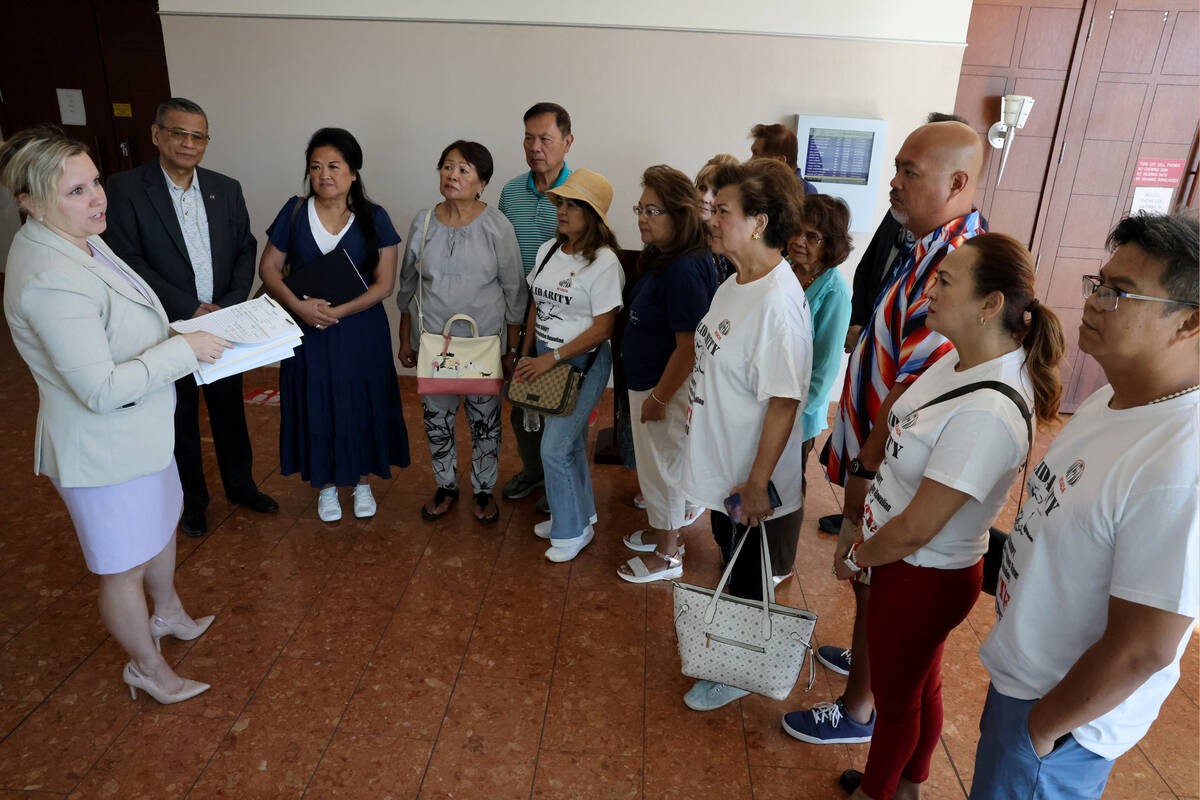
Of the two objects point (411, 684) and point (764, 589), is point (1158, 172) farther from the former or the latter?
point (411, 684)

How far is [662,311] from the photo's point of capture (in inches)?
109

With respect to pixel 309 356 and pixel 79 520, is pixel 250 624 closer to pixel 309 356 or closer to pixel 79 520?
pixel 79 520

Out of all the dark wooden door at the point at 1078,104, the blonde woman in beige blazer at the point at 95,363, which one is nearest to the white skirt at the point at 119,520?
the blonde woman in beige blazer at the point at 95,363

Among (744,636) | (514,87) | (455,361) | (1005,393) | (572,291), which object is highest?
(514,87)

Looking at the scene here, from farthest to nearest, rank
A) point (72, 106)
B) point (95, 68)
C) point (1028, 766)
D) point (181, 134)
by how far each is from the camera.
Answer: point (72, 106)
point (95, 68)
point (181, 134)
point (1028, 766)

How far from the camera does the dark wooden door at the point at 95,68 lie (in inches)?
221

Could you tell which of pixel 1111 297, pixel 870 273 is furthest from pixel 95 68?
pixel 1111 297

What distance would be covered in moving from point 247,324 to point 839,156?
3498 mm

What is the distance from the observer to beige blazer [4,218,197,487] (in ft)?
6.25

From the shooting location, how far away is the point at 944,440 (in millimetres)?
1590

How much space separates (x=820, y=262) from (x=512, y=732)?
1942mm

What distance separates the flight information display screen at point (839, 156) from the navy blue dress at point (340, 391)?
2560 mm

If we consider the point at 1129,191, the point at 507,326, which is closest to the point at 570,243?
the point at 507,326

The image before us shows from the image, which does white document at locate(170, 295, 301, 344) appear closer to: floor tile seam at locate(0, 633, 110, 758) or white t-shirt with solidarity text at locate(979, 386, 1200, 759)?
floor tile seam at locate(0, 633, 110, 758)
